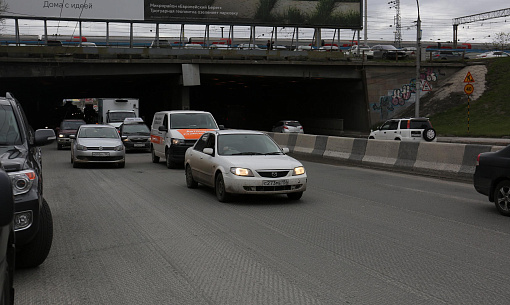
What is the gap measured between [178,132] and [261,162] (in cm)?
902

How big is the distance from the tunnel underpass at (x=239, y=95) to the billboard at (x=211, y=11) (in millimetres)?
5732

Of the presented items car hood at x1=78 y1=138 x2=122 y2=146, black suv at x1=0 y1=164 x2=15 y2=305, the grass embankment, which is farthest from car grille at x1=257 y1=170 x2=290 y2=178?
the grass embankment

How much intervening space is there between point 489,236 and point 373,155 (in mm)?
11681

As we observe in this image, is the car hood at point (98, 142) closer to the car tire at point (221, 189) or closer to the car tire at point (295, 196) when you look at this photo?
the car tire at point (221, 189)

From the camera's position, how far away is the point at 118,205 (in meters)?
10.8

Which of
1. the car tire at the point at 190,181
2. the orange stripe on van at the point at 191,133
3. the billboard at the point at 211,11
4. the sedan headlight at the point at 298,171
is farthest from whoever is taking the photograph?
the billboard at the point at 211,11

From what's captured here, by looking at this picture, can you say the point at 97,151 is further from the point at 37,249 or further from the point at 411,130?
the point at 411,130

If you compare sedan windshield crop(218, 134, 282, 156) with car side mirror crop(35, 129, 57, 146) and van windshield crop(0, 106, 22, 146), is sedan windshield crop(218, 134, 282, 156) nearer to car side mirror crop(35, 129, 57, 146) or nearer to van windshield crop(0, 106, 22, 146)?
car side mirror crop(35, 129, 57, 146)

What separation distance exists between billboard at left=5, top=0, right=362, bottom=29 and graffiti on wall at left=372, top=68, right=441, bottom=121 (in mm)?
12693

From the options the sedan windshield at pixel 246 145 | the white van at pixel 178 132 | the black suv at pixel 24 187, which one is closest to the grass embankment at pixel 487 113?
the white van at pixel 178 132

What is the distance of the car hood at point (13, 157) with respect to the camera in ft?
18.2

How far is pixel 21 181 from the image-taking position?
5.46 metres

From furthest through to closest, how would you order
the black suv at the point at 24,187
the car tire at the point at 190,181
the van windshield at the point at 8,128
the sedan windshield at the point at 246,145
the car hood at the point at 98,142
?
the car hood at the point at 98,142 → the car tire at the point at 190,181 → the sedan windshield at the point at 246,145 → the van windshield at the point at 8,128 → the black suv at the point at 24,187

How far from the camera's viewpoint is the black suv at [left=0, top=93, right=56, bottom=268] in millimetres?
5367
